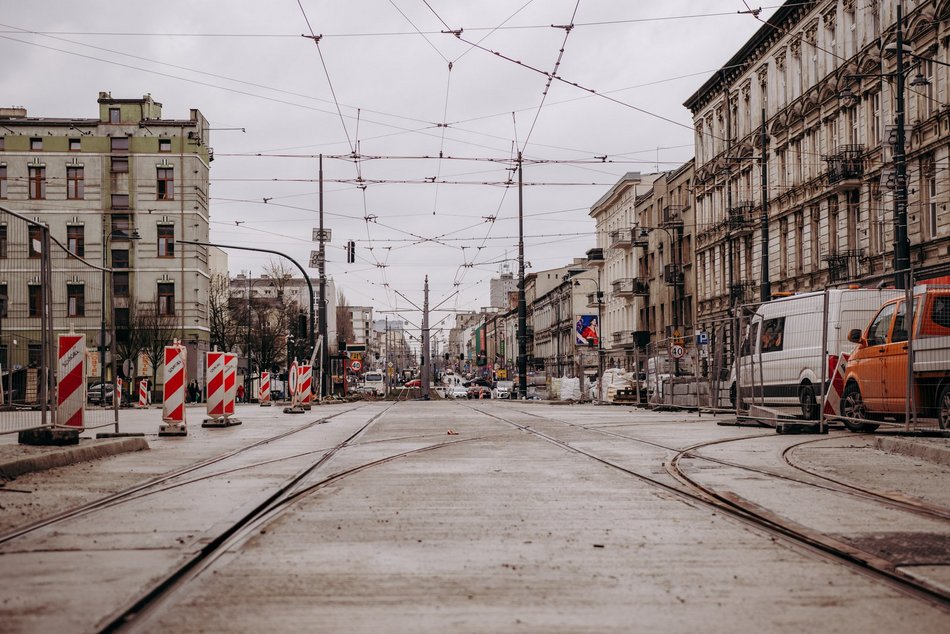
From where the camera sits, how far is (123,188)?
203 feet

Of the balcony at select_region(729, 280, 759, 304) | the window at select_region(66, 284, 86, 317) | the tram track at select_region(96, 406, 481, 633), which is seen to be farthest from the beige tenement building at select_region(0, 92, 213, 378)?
the tram track at select_region(96, 406, 481, 633)

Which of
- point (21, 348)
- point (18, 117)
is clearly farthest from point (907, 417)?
point (18, 117)

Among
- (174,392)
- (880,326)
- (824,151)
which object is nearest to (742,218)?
(824,151)

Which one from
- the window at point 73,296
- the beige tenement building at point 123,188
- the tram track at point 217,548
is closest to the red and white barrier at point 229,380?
the window at point 73,296

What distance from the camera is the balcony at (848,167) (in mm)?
Result: 37125

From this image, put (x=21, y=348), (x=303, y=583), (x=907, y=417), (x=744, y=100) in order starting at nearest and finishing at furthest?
(x=303, y=583)
(x=21, y=348)
(x=907, y=417)
(x=744, y=100)

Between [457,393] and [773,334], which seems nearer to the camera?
[773,334]

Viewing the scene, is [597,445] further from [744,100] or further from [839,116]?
[744,100]

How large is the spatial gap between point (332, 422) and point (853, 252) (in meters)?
21.4

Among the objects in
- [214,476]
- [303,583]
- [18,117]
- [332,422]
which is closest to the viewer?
[303,583]

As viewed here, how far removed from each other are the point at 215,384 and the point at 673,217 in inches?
1745

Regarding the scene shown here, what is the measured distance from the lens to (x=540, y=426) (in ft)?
68.9

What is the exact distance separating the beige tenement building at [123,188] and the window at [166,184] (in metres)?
0.06

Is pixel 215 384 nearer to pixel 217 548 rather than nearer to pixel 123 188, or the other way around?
pixel 217 548
